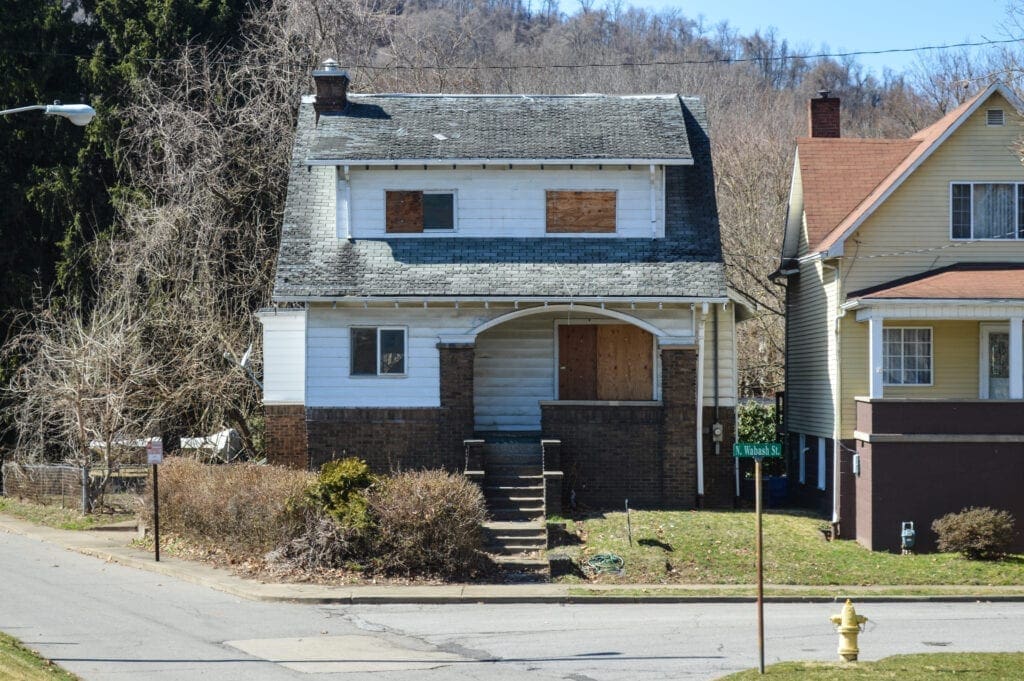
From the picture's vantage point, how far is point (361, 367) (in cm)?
2634

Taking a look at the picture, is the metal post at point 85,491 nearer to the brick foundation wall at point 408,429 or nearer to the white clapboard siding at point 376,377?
the brick foundation wall at point 408,429

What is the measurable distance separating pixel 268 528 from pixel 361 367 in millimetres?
5275

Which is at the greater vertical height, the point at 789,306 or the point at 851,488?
the point at 789,306

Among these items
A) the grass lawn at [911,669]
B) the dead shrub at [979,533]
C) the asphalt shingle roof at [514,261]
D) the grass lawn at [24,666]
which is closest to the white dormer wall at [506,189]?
the asphalt shingle roof at [514,261]

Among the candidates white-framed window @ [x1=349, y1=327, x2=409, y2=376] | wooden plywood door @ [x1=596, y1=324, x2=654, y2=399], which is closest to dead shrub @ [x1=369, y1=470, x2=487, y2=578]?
white-framed window @ [x1=349, y1=327, x2=409, y2=376]

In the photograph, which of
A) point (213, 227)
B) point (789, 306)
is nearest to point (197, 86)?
point (213, 227)

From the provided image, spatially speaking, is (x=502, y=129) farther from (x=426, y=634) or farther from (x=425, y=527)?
(x=426, y=634)

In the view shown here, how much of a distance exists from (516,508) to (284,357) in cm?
640

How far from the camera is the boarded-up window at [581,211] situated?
27.2 meters

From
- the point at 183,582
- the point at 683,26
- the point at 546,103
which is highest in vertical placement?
the point at 683,26

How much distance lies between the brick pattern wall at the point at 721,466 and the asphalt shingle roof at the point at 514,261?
305 centimetres

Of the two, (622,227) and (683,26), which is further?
(683,26)

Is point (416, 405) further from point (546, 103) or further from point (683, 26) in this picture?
point (683, 26)

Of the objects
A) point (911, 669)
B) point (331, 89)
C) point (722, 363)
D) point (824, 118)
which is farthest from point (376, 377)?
point (911, 669)
